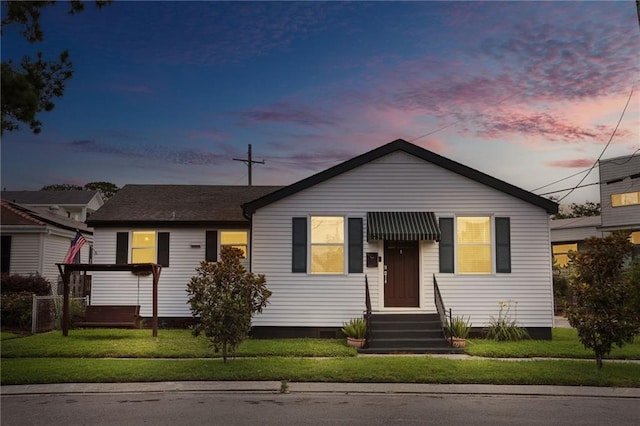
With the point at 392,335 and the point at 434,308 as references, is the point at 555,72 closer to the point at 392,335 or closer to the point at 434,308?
the point at 434,308

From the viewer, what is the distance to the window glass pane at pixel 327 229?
53.6ft

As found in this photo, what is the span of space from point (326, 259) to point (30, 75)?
8.81 meters

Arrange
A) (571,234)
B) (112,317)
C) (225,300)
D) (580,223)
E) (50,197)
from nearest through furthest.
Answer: (225,300)
(112,317)
(571,234)
(580,223)
(50,197)

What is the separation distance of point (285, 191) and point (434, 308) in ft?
17.5

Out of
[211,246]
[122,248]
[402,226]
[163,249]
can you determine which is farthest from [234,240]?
[402,226]

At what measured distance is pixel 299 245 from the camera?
16234 mm

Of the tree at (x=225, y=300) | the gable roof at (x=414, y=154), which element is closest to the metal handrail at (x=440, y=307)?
the gable roof at (x=414, y=154)

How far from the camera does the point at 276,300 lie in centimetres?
1599

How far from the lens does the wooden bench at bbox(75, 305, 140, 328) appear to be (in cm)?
1692

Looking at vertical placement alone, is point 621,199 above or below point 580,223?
above

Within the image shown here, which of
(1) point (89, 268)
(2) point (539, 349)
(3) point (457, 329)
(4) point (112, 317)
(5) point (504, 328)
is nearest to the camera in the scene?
(2) point (539, 349)

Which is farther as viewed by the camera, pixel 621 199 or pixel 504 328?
pixel 621 199

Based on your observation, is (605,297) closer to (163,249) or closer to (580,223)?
(163,249)

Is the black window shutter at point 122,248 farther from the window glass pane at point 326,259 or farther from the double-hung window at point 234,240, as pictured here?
the window glass pane at point 326,259
